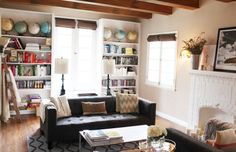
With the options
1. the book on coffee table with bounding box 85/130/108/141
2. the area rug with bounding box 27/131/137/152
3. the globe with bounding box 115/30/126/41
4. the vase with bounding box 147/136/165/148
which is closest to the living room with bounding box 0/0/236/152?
the globe with bounding box 115/30/126/41

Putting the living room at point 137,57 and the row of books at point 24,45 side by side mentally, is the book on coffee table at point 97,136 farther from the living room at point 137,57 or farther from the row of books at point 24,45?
the row of books at point 24,45

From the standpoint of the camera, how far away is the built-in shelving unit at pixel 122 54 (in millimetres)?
6363

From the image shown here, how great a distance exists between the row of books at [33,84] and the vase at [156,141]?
13.0 feet

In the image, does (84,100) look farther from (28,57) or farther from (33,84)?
(28,57)

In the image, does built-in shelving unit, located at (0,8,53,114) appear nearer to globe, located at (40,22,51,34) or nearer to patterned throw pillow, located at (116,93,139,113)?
globe, located at (40,22,51,34)

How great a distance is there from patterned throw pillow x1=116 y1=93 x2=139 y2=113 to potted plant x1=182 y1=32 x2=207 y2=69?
1.42m

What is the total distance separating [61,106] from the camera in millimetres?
4113

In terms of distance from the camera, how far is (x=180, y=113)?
533cm

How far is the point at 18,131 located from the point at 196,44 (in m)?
3.94

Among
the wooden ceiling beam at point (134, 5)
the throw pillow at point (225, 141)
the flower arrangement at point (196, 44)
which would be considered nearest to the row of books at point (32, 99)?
the wooden ceiling beam at point (134, 5)

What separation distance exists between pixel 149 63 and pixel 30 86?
3.22 m

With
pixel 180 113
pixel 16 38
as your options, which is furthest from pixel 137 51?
pixel 16 38

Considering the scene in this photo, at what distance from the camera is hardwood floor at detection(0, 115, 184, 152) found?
→ 371 cm

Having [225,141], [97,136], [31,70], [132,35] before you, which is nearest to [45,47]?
[31,70]
